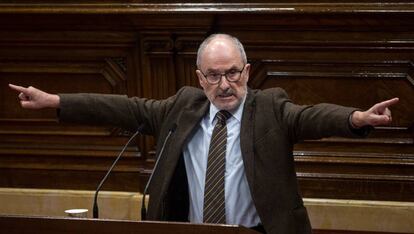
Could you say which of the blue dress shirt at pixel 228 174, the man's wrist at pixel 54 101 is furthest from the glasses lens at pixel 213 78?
→ the man's wrist at pixel 54 101

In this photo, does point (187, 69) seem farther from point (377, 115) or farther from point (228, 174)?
Answer: point (377, 115)

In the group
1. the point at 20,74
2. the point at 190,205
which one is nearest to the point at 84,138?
the point at 20,74

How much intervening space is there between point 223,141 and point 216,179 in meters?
0.15

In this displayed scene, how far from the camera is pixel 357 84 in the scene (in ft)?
15.9

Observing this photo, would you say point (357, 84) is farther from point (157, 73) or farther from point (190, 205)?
point (190, 205)

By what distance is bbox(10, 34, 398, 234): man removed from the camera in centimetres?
331


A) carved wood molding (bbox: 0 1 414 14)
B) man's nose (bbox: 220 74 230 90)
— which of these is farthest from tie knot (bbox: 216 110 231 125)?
carved wood molding (bbox: 0 1 414 14)

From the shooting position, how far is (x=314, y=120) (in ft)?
10.4

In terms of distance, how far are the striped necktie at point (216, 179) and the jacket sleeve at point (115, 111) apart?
0.26 metres

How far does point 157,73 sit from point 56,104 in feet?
5.29

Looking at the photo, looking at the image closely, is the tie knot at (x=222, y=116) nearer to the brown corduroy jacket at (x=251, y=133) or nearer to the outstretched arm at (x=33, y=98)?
the brown corduroy jacket at (x=251, y=133)

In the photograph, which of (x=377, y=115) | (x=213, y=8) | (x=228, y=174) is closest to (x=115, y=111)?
(x=228, y=174)

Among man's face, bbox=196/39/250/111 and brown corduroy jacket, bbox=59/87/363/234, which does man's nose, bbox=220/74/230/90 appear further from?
brown corduroy jacket, bbox=59/87/363/234

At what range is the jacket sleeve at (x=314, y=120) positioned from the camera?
3.04 metres
